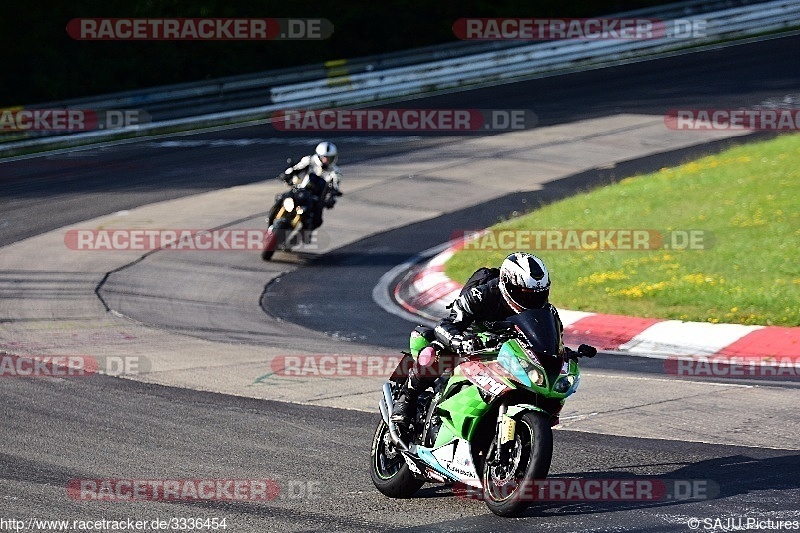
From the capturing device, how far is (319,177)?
1850cm

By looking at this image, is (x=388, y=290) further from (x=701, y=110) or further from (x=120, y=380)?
(x=701, y=110)

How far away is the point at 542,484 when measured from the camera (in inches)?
263

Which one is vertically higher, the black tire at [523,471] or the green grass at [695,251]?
the green grass at [695,251]

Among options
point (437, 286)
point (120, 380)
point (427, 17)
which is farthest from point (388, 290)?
point (427, 17)

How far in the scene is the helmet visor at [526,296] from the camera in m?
6.98

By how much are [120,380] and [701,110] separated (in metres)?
19.2

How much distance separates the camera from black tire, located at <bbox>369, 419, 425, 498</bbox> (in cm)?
754

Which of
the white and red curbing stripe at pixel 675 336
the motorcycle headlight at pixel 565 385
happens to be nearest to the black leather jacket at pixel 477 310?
the motorcycle headlight at pixel 565 385
